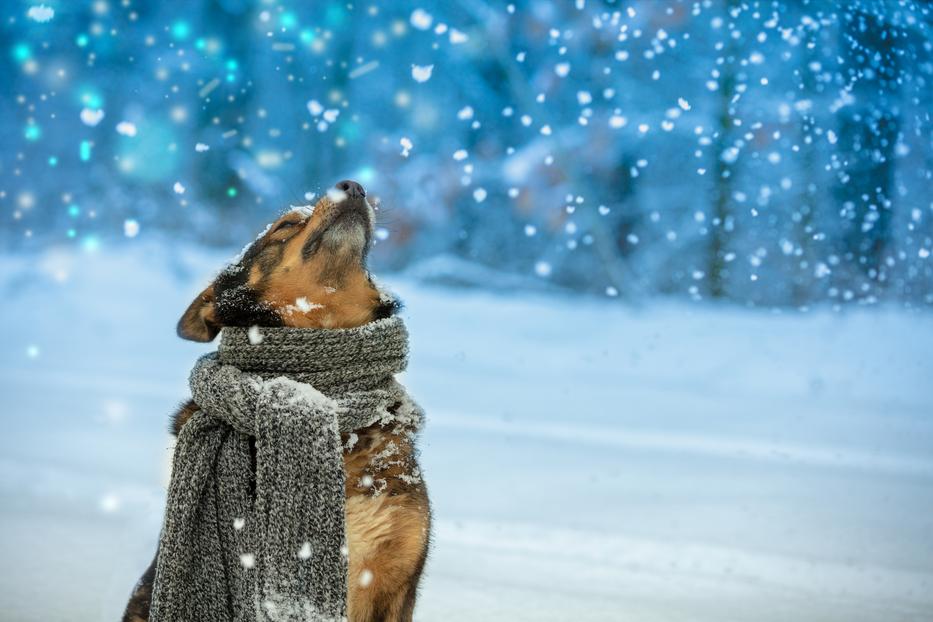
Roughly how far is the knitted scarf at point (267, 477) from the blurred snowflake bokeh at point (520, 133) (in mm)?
1626

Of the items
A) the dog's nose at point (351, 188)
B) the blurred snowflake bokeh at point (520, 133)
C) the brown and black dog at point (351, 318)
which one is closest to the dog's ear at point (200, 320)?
the brown and black dog at point (351, 318)

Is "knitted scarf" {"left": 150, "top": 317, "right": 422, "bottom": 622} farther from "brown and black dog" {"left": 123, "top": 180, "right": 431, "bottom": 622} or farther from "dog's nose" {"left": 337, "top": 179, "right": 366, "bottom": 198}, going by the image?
"dog's nose" {"left": 337, "top": 179, "right": 366, "bottom": 198}

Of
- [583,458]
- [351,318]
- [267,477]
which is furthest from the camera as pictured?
[583,458]

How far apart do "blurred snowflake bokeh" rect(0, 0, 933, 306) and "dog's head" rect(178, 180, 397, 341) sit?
5.02 feet

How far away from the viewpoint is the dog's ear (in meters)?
1.20

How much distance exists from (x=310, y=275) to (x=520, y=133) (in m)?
1.99

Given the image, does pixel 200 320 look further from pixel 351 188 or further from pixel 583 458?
pixel 583 458

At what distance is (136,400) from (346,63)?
140 centimetres

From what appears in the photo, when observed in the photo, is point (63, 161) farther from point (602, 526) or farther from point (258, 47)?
point (602, 526)

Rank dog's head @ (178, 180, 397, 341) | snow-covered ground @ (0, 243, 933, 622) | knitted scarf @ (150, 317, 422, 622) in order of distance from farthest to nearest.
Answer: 1. snow-covered ground @ (0, 243, 933, 622)
2. dog's head @ (178, 180, 397, 341)
3. knitted scarf @ (150, 317, 422, 622)

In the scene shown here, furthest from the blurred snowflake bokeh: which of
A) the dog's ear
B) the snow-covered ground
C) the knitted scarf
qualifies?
the knitted scarf

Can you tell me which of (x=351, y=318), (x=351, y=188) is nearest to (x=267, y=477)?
(x=351, y=318)

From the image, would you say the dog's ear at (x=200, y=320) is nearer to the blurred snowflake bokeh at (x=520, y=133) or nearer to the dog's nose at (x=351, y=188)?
the dog's nose at (x=351, y=188)

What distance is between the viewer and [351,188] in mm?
1164
